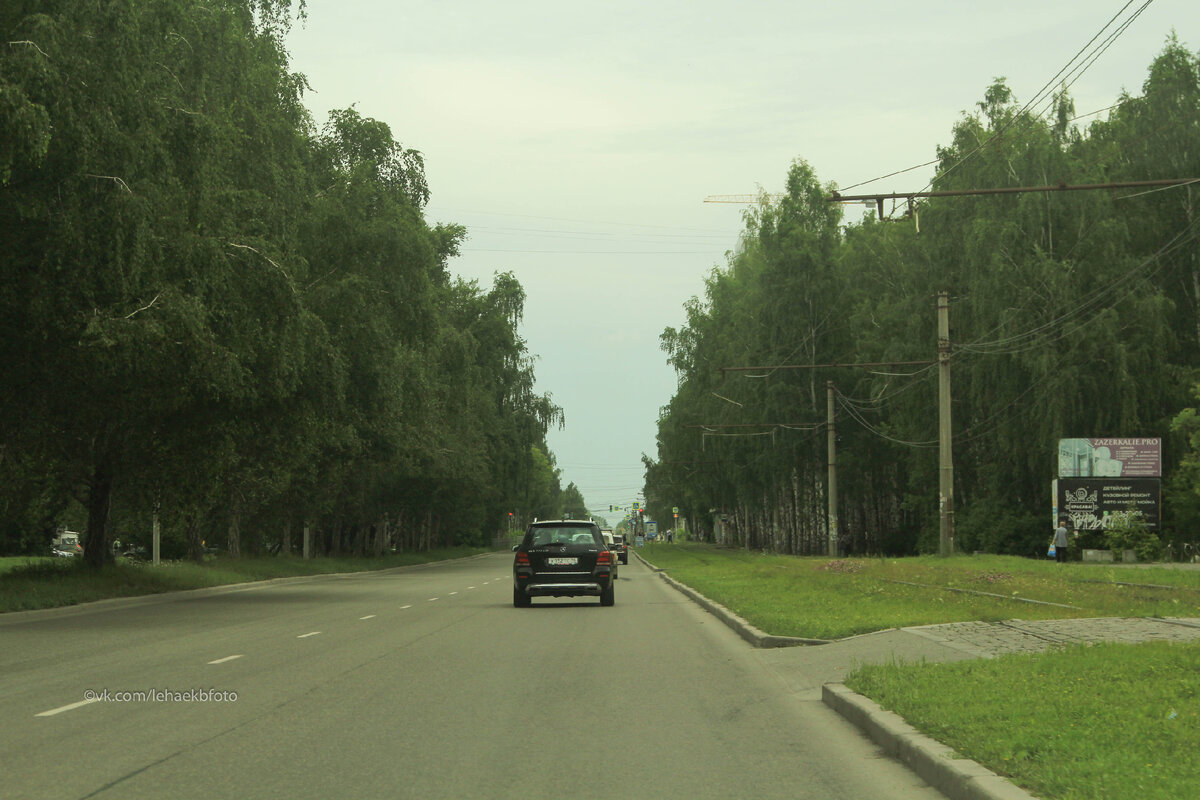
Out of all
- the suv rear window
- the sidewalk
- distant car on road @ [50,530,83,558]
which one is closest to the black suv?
the suv rear window

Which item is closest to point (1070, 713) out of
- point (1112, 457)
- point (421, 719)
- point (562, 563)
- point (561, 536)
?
point (421, 719)

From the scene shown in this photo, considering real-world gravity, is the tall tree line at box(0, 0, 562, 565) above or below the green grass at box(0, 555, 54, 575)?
above

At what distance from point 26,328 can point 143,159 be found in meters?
3.61

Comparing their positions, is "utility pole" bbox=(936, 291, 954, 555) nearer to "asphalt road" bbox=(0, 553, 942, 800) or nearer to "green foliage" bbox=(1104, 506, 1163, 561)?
"green foliage" bbox=(1104, 506, 1163, 561)

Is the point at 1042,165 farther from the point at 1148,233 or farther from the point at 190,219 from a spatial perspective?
the point at 190,219

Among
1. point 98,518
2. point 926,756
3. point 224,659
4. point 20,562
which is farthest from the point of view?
point 20,562

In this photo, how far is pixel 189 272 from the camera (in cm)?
2312

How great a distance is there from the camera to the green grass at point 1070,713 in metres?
6.64

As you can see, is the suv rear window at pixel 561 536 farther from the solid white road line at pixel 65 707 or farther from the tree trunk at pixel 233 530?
the tree trunk at pixel 233 530

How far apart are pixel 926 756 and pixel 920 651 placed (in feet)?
19.5

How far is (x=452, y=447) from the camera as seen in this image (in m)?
62.9

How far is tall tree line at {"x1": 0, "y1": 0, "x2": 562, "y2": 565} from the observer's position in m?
20.9

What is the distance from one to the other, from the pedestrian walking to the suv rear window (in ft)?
73.2

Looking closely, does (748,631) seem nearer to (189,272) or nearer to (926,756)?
(926,756)
